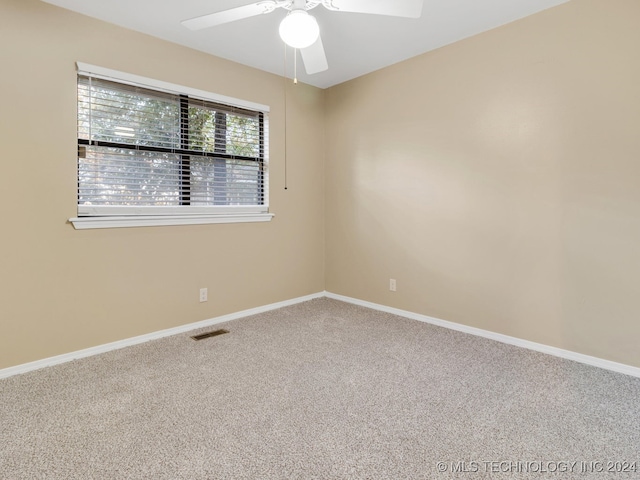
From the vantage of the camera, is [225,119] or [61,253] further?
[225,119]

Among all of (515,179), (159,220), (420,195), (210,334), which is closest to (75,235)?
(159,220)

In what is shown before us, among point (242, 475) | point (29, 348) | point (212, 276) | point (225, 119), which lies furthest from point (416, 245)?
point (29, 348)

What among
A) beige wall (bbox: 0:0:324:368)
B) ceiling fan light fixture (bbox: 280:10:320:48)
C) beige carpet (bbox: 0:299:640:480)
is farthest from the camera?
beige wall (bbox: 0:0:324:368)

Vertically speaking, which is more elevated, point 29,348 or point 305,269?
point 305,269

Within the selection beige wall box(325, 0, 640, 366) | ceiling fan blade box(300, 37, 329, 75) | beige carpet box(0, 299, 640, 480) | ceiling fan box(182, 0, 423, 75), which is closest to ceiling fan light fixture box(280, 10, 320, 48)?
ceiling fan box(182, 0, 423, 75)

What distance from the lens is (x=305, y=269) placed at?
4.00 metres

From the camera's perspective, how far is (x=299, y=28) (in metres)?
1.84

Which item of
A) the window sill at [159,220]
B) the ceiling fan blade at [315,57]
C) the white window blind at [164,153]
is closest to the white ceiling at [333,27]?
the ceiling fan blade at [315,57]

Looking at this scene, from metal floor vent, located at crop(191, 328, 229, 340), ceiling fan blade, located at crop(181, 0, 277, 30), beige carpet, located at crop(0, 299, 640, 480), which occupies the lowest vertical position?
beige carpet, located at crop(0, 299, 640, 480)

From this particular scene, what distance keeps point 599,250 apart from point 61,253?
353 cm

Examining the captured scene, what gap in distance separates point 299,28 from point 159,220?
1.81m

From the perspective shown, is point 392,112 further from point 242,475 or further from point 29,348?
point 29,348

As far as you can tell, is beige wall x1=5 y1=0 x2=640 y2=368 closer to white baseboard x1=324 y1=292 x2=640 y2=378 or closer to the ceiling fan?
white baseboard x1=324 y1=292 x2=640 y2=378

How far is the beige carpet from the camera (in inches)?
57.7
